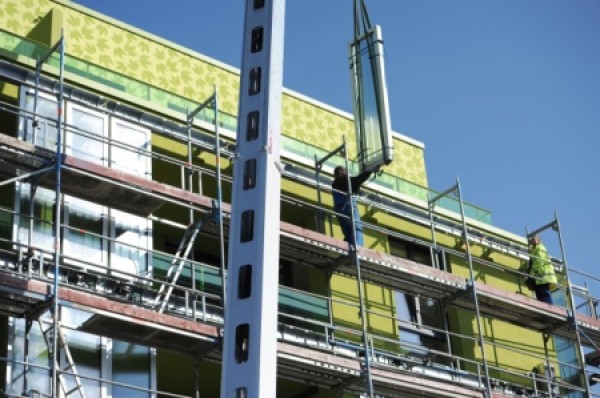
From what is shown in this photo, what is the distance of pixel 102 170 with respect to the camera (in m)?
15.2

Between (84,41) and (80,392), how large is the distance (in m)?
6.49

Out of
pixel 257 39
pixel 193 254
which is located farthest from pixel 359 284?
pixel 257 39

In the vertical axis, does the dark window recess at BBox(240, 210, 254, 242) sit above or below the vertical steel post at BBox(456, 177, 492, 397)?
below

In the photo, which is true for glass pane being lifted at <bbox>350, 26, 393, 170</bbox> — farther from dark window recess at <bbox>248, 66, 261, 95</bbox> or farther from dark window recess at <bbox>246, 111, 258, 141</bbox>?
dark window recess at <bbox>246, 111, 258, 141</bbox>

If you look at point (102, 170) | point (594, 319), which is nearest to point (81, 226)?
point (102, 170)

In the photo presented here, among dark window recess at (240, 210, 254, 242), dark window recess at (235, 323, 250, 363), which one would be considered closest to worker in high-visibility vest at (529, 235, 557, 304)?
dark window recess at (240, 210, 254, 242)

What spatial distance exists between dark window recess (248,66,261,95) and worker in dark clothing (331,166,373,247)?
370 inches

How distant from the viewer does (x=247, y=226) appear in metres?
8.26

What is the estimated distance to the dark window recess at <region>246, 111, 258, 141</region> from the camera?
28.4ft

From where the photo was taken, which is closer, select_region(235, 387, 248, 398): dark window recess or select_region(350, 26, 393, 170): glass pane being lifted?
select_region(235, 387, 248, 398): dark window recess

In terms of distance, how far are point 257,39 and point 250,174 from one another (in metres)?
1.11

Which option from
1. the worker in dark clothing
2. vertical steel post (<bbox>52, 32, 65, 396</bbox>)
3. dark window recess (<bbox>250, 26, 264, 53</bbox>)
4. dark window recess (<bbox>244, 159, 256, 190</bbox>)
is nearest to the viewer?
dark window recess (<bbox>244, 159, 256, 190</bbox>)

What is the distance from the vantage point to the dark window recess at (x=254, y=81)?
8750 millimetres

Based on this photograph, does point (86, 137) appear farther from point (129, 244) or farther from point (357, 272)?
point (357, 272)
